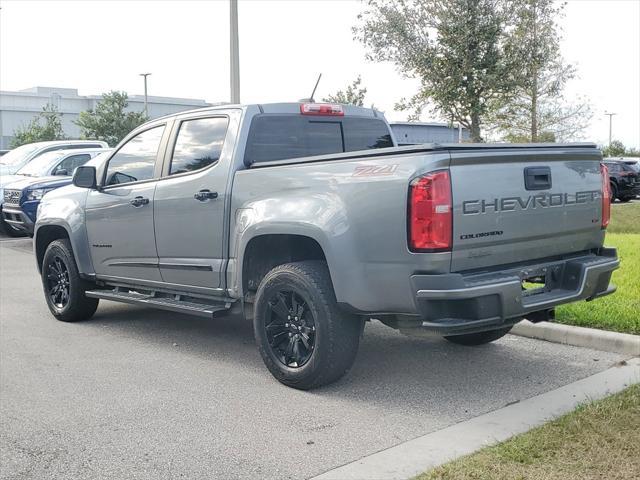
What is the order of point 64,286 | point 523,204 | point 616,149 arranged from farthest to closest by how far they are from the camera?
point 616,149, point 64,286, point 523,204

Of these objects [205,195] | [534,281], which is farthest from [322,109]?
[534,281]

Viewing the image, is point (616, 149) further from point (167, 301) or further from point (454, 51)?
point (167, 301)

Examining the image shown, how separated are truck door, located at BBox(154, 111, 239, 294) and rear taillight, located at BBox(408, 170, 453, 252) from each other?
72.1 inches

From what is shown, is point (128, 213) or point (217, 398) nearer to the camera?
point (217, 398)

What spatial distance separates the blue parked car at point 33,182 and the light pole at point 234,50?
140 inches

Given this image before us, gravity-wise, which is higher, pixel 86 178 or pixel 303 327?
pixel 86 178

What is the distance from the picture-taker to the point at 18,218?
13930 mm

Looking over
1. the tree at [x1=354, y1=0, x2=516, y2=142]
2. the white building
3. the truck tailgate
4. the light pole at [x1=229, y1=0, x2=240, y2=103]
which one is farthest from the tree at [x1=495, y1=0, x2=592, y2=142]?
the white building

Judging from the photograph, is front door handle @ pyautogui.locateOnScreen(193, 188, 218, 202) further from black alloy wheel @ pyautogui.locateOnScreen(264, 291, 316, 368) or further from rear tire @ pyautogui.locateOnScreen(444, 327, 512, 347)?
rear tire @ pyautogui.locateOnScreen(444, 327, 512, 347)

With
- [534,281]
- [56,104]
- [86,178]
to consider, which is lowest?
[534,281]

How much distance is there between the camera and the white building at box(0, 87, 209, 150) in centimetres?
6750

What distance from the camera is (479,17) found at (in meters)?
21.2

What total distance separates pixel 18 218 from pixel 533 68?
14936 mm

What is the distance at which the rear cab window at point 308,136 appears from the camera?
6102mm
